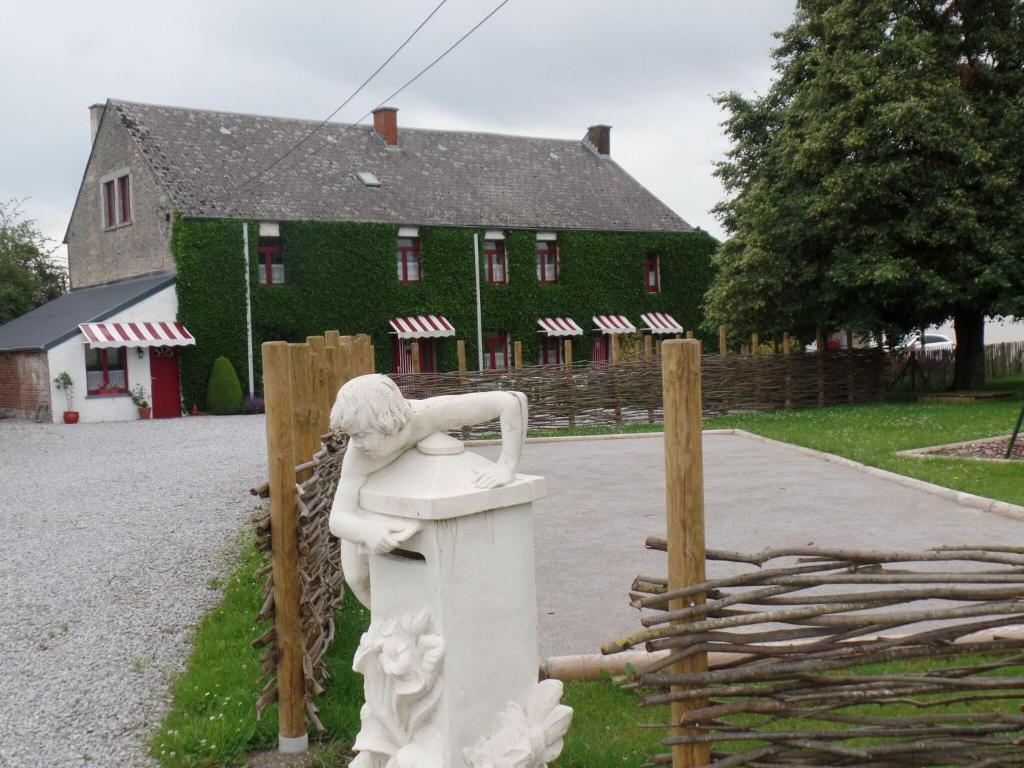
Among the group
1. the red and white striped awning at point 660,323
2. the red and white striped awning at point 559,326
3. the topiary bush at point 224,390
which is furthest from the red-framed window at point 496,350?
the topiary bush at point 224,390

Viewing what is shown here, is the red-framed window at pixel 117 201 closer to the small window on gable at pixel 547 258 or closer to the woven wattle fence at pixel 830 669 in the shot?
the small window on gable at pixel 547 258

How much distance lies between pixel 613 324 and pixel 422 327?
7.18 meters

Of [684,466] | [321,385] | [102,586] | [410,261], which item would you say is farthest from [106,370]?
[684,466]

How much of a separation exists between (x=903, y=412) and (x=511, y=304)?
1497cm

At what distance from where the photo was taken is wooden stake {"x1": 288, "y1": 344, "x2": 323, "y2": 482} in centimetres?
490

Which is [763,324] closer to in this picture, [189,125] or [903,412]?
[903,412]

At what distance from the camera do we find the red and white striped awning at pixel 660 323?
33312 mm

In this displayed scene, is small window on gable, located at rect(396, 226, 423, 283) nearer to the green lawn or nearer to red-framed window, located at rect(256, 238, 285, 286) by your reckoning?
red-framed window, located at rect(256, 238, 285, 286)

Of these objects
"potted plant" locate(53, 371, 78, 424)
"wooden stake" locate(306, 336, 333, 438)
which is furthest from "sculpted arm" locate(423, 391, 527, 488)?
"potted plant" locate(53, 371, 78, 424)

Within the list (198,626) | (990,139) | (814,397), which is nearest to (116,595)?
(198,626)

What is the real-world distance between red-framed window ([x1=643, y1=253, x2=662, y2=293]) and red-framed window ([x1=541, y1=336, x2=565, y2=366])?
13.9ft

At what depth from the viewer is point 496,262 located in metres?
31.2

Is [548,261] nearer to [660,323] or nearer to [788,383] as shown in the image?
[660,323]

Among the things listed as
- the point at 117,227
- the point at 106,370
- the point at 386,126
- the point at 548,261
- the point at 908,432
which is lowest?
the point at 908,432
